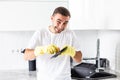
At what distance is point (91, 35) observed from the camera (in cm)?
273

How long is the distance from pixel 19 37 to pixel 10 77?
1.76ft

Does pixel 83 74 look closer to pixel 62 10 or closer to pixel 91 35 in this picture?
pixel 91 35

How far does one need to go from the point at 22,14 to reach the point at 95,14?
65cm

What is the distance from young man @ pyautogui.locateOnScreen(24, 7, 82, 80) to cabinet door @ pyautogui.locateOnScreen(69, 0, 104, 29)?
1.43 feet

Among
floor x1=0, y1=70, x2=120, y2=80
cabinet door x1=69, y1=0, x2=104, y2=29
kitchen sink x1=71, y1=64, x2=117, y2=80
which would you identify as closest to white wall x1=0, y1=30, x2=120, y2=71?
floor x1=0, y1=70, x2=120, y2=80

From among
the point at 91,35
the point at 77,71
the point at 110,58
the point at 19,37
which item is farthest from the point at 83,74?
the point at 19,37

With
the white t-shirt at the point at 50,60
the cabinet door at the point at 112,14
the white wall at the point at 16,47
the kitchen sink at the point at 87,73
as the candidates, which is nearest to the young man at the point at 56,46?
the white t-shirt at the point at 50,60

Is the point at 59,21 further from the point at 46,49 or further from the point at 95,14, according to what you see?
the point at 95,14

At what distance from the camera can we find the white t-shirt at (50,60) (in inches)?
68.5

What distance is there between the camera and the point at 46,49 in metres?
1.60

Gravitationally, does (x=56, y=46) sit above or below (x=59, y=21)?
below

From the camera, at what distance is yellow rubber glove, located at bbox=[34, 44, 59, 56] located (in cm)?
158

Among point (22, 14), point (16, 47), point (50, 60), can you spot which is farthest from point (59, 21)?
point (16, 47)

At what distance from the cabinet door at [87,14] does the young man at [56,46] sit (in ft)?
1.43
